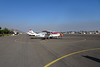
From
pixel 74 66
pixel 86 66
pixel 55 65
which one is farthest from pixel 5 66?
pixel 86 66

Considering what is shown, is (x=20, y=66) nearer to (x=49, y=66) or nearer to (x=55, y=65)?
(x=49, y=66)

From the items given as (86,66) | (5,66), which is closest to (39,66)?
(5,66)

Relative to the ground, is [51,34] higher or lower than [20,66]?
higher

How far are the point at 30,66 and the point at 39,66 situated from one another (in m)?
0.50

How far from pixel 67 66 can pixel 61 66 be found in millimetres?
326

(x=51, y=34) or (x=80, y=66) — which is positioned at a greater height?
(x=51, y=34)

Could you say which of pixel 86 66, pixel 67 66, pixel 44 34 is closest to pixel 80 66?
pixel 86 66

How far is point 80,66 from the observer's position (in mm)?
→ 4195

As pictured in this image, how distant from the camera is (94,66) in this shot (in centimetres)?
415

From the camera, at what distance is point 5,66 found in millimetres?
4312

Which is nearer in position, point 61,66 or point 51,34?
point 61,66

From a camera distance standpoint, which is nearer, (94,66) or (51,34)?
(94,66)

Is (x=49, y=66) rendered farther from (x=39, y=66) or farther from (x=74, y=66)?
(x=74, y=66)

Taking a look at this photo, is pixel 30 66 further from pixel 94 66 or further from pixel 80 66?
pixel 94 66
